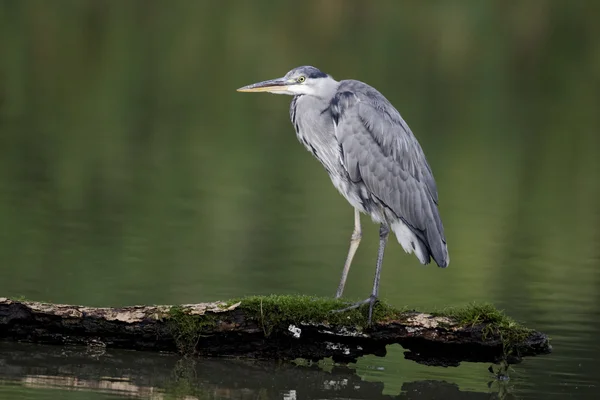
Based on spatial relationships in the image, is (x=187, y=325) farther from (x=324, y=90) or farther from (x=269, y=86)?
(x=324, y=90)

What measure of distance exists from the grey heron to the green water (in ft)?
2.96

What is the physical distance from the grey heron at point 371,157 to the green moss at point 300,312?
80cm

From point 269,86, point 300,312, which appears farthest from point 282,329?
point 269,86

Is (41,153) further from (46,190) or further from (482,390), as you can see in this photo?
(482,390)

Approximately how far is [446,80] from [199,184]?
37.9 feet

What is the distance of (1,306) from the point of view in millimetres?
7418

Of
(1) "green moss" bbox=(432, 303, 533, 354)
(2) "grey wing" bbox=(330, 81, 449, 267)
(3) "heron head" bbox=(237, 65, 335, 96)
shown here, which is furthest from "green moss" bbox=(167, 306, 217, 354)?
(3) "heron head" bbox=(237, 65, 335, 96)

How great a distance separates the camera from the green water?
7992mm

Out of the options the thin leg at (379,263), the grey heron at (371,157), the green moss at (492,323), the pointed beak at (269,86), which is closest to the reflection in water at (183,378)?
the green moss at (492,323)

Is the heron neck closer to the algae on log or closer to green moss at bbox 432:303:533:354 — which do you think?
the algae on log

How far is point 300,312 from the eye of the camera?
7590mm

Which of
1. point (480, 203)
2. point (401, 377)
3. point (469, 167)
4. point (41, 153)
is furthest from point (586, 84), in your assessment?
point (401, 377)

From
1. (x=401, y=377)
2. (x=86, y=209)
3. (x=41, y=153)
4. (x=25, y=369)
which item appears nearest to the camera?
(x=25, y=369)

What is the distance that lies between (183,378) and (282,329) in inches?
27.5
